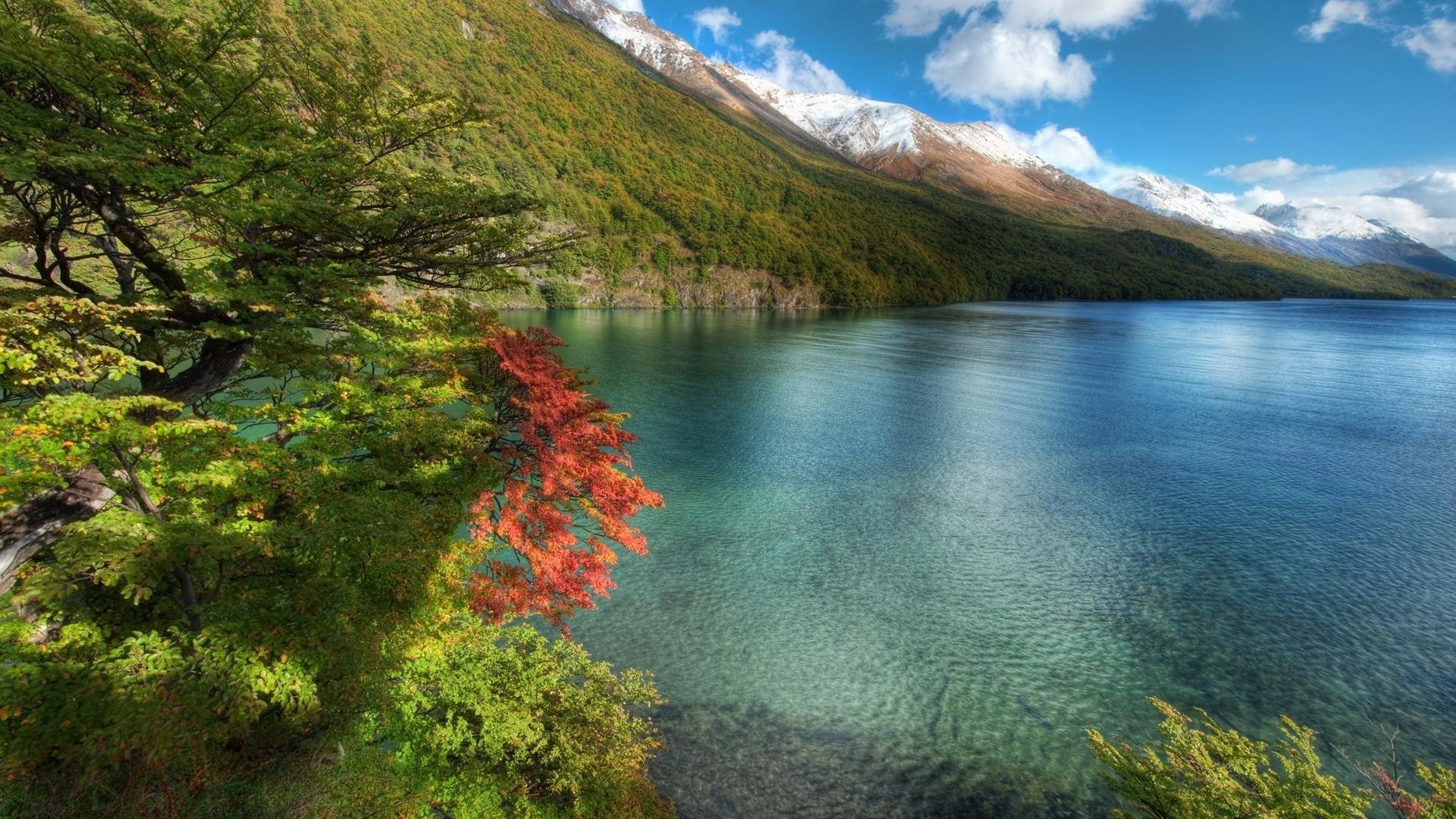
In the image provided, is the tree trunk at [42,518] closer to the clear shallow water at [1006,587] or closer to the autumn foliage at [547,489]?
the autumn foliage at [547,489]

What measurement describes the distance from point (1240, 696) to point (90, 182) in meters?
22.5

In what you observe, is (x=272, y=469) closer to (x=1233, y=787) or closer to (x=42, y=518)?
(x=42, y=518)

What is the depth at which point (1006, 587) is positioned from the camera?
16.4m

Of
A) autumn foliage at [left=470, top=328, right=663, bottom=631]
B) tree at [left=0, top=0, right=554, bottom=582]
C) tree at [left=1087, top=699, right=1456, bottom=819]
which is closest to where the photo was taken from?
tree at [left=0, top=0, right=554, bottom=582]

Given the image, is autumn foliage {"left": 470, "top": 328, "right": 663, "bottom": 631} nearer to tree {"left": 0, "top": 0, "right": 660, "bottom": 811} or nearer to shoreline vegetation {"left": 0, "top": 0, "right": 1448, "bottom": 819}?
shoreline vegetation {"left": 0, "top": 0, "right": 1448, "bottom": 819}

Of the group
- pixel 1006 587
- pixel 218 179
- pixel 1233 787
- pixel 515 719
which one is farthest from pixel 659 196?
pixel 1233 787

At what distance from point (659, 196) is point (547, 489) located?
137065 mm

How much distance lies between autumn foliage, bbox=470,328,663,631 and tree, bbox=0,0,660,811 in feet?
2.11

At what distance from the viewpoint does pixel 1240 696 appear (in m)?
12.3

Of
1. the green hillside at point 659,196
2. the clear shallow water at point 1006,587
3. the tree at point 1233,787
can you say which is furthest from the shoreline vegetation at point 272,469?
the green hillside at point 659,196

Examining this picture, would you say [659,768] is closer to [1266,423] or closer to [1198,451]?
[1198,451]

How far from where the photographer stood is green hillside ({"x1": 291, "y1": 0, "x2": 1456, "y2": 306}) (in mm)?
117500

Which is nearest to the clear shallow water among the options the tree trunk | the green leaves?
the green leaves

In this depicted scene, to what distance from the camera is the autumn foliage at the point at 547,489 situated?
1252cm
